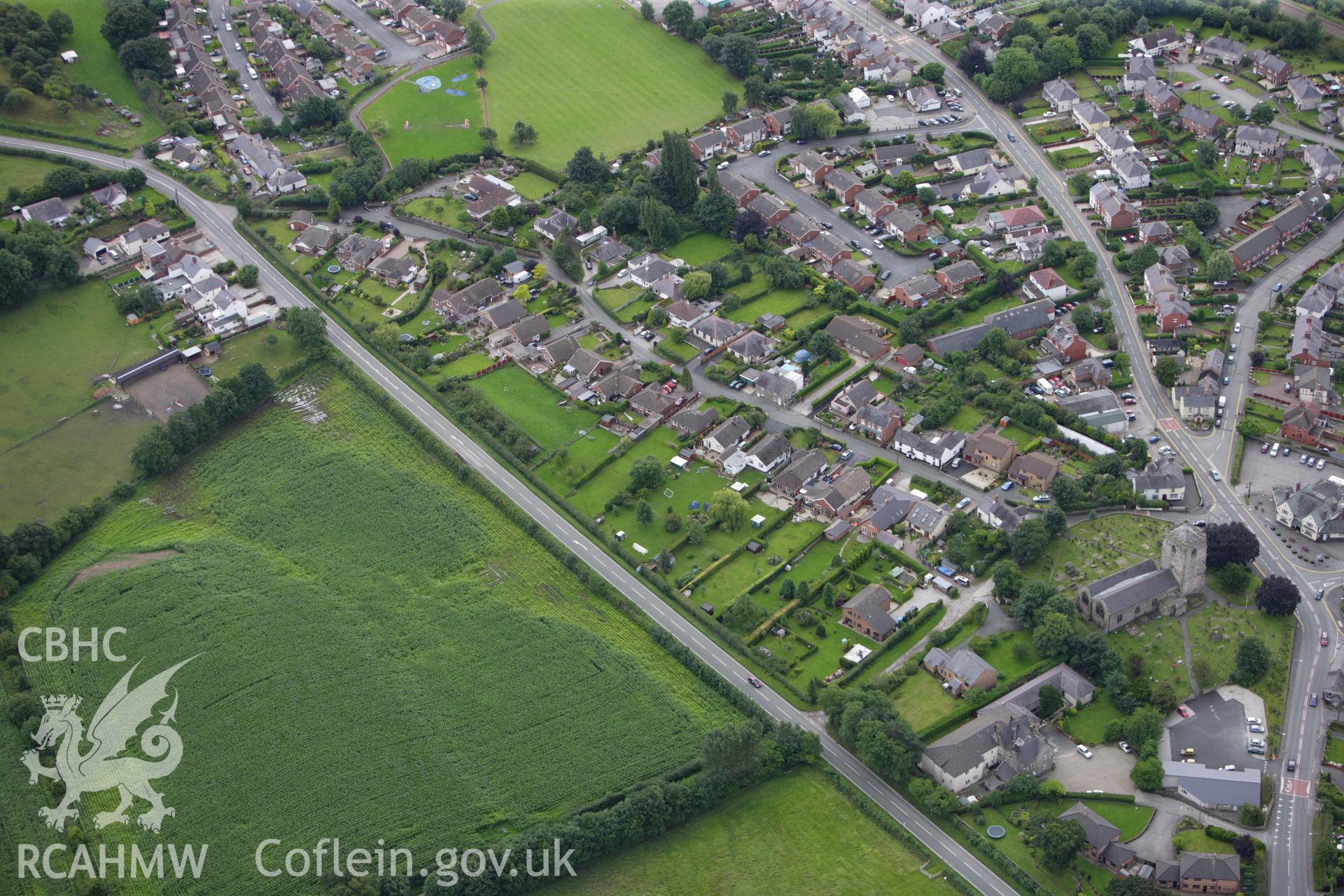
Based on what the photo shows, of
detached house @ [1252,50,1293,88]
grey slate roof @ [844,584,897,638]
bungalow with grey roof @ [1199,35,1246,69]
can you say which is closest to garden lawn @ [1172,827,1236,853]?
grey slate roof @ [844,584,897,638]

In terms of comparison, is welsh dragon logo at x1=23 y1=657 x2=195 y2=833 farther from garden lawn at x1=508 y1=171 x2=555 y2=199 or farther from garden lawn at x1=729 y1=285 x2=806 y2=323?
garden lawn at x1=508 y1=171 x2=555 y2=199

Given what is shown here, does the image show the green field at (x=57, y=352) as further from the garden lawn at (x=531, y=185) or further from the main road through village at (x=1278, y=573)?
the main road through village at (x=1278, y=573)

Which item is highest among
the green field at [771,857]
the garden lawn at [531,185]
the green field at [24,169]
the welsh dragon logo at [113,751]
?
the green field at [24,169]

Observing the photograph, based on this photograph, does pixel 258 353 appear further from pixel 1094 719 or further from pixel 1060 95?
pixel 1060 95

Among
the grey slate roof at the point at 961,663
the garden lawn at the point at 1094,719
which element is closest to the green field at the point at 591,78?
the grey slate roof at the point at 961,663

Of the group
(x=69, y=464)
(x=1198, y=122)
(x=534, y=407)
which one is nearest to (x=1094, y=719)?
(x=534, y=407)

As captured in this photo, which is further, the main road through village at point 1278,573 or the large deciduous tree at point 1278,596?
the large deciduous tree at point 1278,596
